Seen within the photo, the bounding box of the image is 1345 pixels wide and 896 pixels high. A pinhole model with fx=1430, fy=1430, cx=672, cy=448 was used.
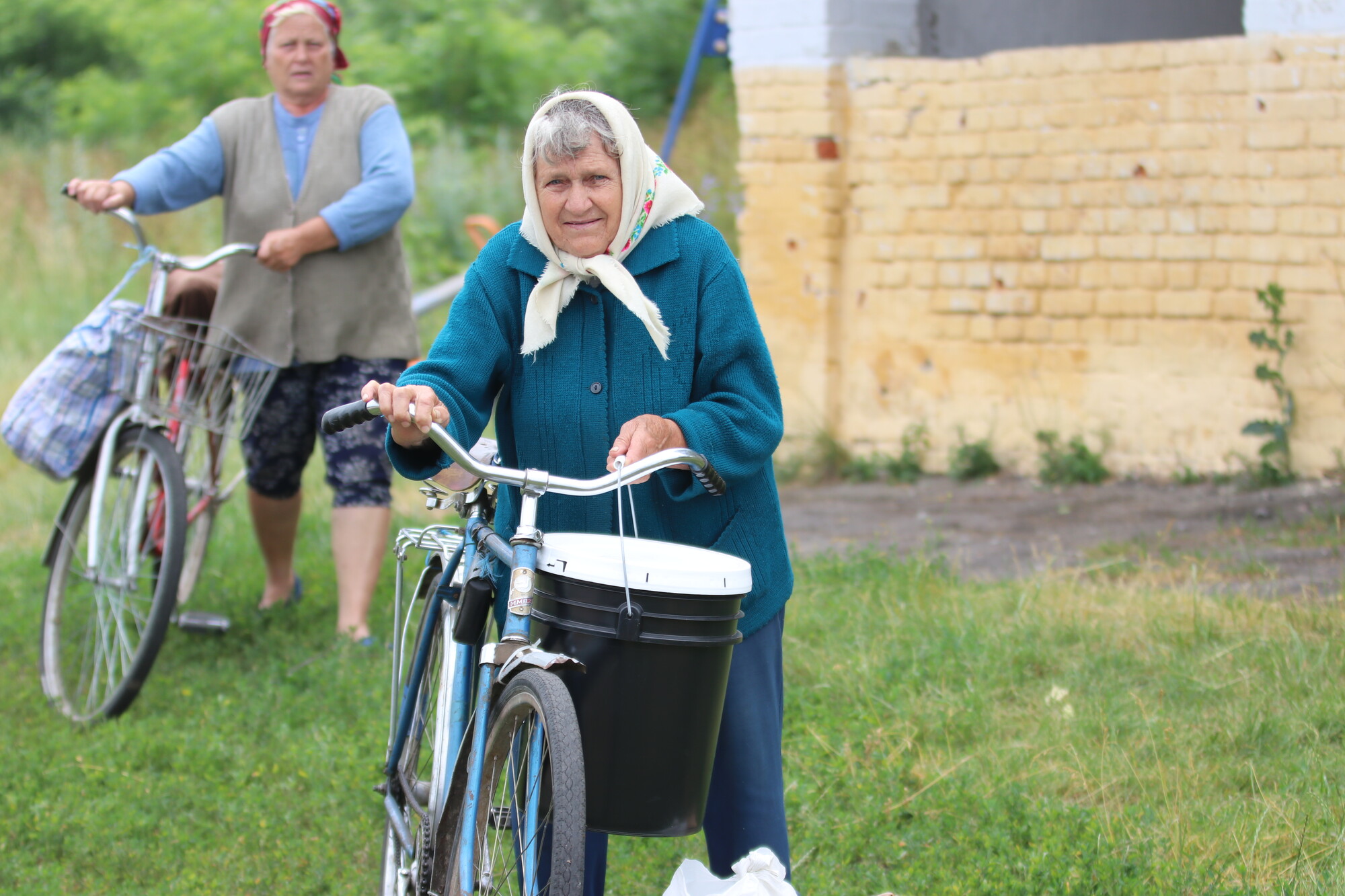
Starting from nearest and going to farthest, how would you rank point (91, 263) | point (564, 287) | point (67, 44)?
point (564, 287)
point (91, 263)
point (67, 44)

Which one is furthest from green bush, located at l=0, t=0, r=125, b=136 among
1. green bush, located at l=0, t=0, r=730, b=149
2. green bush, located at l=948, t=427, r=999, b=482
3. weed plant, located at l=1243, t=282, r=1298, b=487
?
weed plant, located at l=1243, t=282, r=1298, b=487

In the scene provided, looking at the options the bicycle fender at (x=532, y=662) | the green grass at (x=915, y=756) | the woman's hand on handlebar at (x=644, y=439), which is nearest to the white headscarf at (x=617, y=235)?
the woman's hand on handlebar at (x=644, y=439)

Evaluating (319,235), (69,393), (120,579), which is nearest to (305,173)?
(319,235)

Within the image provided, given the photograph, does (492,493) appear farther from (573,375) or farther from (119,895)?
(119,895)

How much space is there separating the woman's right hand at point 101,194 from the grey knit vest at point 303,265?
1.38 ft

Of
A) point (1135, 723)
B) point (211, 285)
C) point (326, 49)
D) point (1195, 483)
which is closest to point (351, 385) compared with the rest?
point (211, 285)

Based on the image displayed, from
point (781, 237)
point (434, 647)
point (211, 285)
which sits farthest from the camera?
point (781, 237)

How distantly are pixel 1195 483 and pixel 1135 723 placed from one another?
10.0ft

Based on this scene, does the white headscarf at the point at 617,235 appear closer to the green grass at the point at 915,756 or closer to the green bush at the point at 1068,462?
the green grass at the point at 915,756

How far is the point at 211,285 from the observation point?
507 cm

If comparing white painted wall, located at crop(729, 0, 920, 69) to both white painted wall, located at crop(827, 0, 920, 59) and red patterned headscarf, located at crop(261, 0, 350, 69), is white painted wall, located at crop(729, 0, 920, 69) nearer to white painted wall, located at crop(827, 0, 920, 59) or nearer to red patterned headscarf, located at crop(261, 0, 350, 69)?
white painted wall, located at crop(827, 0, 920, 59)

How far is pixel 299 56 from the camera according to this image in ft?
15.8

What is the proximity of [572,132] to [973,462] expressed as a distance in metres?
5.10

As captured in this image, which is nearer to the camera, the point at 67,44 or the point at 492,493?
the point at 492,493
